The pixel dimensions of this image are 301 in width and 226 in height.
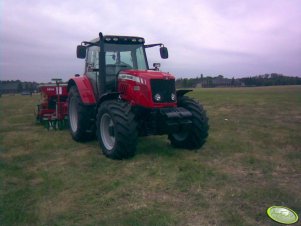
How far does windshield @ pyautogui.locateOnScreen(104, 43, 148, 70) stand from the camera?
7.85 meters

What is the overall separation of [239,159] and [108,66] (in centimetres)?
350

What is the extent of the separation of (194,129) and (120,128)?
5.64 ft

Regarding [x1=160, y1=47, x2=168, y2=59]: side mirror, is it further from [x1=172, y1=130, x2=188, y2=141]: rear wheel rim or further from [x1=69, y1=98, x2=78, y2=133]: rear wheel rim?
[x1=69, y1=98, x2=78, y2=133]: rear wheel rim

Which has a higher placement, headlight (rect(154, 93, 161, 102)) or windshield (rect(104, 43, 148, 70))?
windshield (rect(104, 43, 148, 70))

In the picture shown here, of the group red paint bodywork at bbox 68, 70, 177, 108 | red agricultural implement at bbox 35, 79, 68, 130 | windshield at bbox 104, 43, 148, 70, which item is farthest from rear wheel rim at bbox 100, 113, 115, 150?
red agricultural implement at bbox 35, 79, 68, 130

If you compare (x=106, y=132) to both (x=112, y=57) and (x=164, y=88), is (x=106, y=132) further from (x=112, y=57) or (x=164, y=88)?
(x=112, y=57)

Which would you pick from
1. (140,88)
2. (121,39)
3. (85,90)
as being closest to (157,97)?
(140,88)

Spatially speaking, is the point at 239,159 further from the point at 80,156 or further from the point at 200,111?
the point at 80,156

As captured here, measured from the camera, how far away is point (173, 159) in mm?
6820

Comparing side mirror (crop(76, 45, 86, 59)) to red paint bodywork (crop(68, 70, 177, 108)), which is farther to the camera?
side mirror (crop(76, 45, 86, 59))

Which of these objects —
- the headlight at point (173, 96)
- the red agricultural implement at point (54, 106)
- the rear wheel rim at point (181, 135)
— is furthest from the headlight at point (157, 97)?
the red agricultural implement at point (54, 106)

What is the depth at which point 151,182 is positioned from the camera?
18.0 ft

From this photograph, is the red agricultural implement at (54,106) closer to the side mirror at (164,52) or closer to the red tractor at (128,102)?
the red tractor at (128,102)

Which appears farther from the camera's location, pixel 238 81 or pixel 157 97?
pixel 238 81
